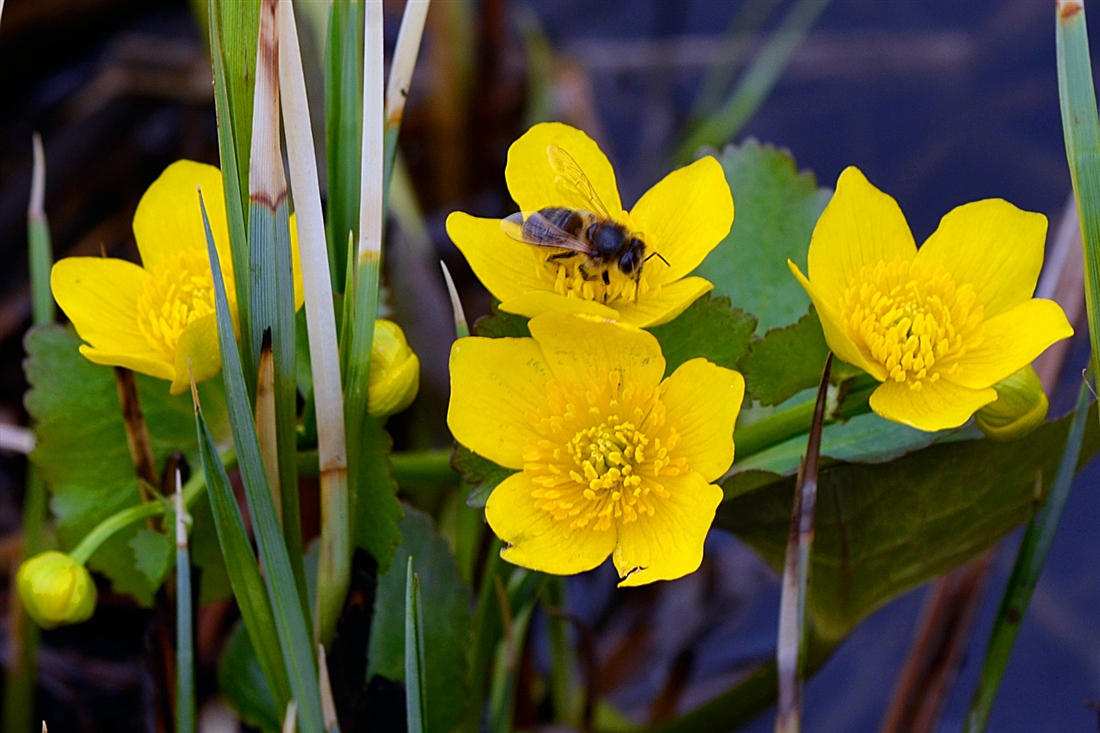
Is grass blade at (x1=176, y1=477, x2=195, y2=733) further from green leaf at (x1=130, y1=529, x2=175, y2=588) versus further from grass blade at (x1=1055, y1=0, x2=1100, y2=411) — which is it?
grass blade at (x1=1055, y1=0, x2=1100, y2=411)

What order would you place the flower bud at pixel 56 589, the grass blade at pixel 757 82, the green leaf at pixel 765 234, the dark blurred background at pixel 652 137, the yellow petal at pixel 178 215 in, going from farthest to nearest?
the grass blade at pixel 757 82 → the dark blurred background at pixel 652 137 → the green leaf at pixel 765 234 → the yellow petal at pixel 178 215 → the flower bud at pixel 56 589

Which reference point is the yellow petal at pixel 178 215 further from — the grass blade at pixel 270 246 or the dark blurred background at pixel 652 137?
the dark blurred background at pixel 652 137

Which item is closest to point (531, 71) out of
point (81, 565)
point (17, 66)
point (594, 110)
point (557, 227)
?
point (594, 110)

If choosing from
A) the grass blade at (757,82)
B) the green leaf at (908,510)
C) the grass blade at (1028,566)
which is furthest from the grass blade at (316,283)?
the grass blade at (757,82)

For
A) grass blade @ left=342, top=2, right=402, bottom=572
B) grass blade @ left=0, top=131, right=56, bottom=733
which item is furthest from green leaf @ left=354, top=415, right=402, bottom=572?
grass blade @ left=0, top=131, right=56, bottom=733

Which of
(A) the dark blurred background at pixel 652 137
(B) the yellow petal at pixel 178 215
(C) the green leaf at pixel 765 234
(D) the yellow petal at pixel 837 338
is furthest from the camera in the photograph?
(A) the dark blurred background at pixel 652 137

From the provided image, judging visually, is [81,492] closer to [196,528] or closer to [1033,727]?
[196,528]

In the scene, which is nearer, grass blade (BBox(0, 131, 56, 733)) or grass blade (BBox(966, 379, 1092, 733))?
grass blade (BBox(966, 379, 1092, 733))

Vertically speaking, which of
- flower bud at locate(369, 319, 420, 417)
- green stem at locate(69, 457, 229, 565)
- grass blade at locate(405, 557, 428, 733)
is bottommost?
grass blade at locate(405, 557, 428, 733)
